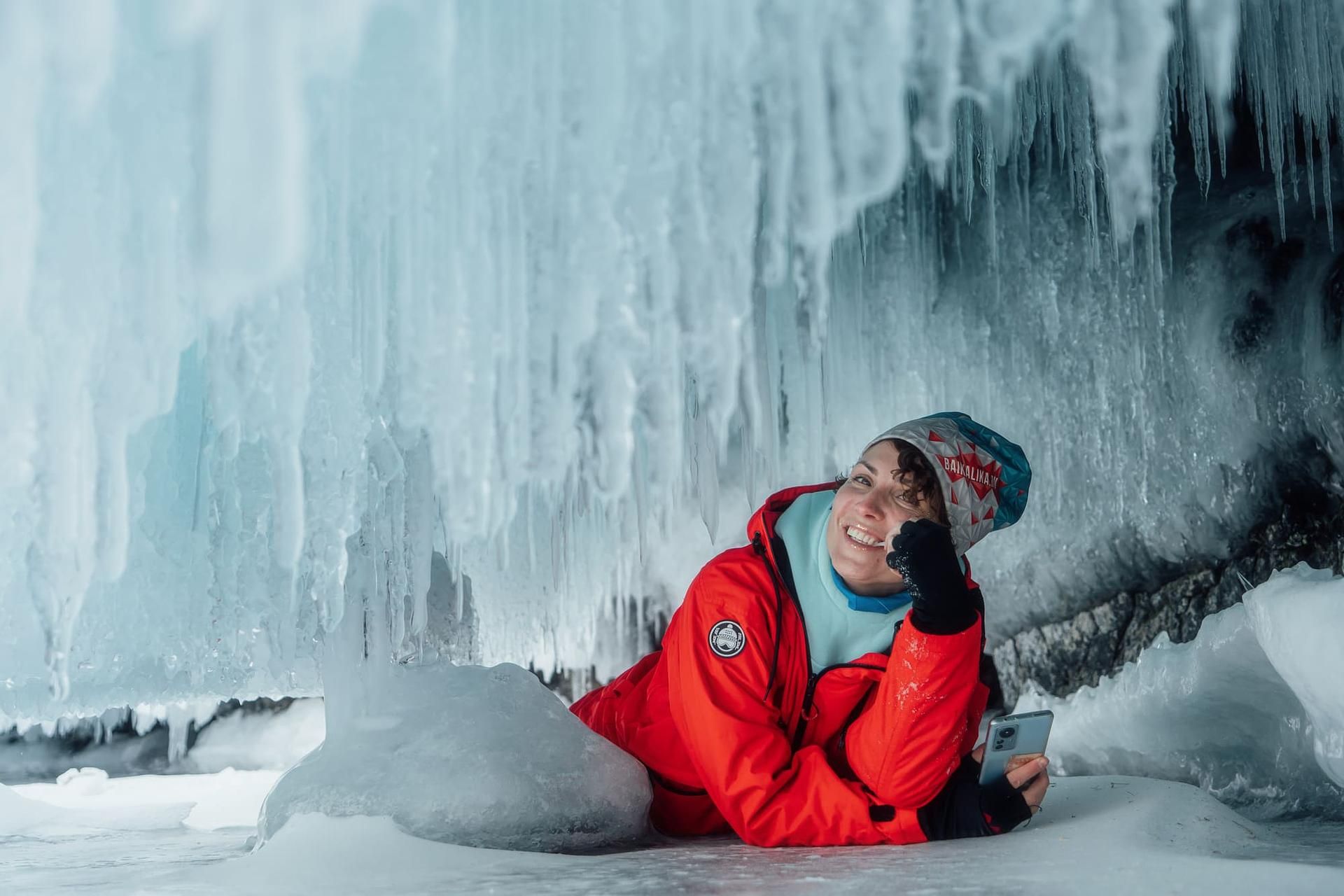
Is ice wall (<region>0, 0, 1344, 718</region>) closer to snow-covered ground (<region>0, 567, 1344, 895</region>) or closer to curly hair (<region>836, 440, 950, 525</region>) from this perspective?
snow-covered ground (<region>0, 567, 1344, 895</region>)

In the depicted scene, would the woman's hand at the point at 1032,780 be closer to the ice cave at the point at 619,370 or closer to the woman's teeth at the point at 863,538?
the ice cave at the point at 619,370

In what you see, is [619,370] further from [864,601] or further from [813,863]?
[813,863]

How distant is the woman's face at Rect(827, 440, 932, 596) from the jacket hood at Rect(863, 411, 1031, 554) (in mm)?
49

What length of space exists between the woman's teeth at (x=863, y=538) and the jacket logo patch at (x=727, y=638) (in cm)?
25

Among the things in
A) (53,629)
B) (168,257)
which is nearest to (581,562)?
(53,629)

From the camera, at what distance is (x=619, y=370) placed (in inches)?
109

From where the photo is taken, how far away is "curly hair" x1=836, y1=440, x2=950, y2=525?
1.94 metres

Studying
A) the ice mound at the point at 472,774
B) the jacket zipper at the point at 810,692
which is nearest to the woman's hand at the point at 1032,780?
the jacket zipper at the point at 810,692

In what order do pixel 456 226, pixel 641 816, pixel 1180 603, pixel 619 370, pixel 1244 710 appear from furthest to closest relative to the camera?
pixel 1180 603 < pixel 1244 710 < pixel 619 370 < pixel 456 226 < pixel 641 816

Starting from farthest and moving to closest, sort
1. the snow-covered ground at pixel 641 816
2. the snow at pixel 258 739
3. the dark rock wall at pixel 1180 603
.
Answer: the snow at pixel 258 739 < the dark rock wall at pixel 1180 603 < the snow-covered ground at pixel 641 816

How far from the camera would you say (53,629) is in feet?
9.43

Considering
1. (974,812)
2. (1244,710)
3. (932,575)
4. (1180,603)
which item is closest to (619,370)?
(932,575)

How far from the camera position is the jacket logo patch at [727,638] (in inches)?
75.2

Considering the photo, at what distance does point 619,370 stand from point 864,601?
41.6 inches
